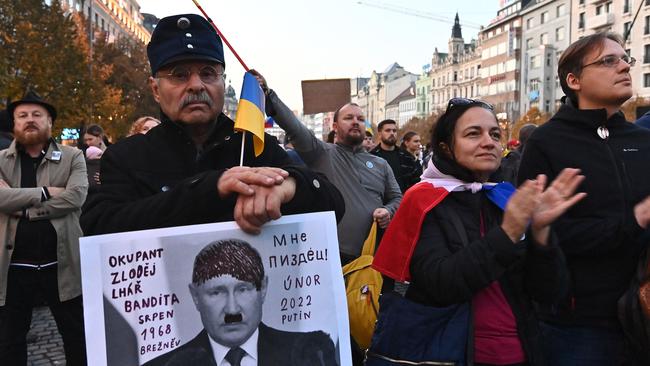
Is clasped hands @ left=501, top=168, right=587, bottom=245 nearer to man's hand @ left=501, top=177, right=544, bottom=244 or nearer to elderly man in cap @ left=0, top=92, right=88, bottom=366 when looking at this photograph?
man's hand @ left=501, top=177, right=544, bottom=244

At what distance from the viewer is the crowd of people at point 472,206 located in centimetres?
176

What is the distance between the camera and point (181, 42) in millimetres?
1839

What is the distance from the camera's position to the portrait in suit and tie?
5.33ft

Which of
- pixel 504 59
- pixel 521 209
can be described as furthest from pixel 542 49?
pixel 521 209

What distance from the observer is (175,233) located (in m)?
1.62

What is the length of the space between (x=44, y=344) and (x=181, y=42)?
15.1ft

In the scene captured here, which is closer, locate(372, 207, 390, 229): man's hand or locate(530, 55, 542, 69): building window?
locate(372, 207, 390, 229): man's hand

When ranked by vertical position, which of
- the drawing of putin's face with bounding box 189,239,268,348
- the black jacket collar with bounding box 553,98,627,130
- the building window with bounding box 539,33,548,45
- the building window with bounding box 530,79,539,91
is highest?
the building window with bounding box 539,33,548,45

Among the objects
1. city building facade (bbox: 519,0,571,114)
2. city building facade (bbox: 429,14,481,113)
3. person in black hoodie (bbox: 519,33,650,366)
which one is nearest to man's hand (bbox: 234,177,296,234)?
person in black hoodie (bbox: 519,33,650,366)

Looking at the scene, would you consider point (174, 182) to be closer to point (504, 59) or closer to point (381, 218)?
point (381, 218)

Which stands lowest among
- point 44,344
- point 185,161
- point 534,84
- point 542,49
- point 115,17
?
point 44,344

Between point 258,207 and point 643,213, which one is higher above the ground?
point 258,207

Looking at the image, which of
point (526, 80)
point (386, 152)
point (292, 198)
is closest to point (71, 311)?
point (292, 198)

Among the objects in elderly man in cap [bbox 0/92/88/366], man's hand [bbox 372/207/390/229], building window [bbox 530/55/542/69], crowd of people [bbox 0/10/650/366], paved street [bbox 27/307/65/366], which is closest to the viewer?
crowd of people [bbox 0/10/650/366]
